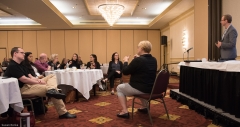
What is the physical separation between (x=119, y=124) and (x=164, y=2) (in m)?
6.50

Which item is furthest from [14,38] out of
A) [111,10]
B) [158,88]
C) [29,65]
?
[158,88]

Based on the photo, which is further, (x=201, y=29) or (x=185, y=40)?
(x=185, y=40)

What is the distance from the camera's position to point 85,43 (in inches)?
543

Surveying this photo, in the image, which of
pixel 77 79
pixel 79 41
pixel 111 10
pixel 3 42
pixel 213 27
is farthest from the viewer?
pixel 79 41

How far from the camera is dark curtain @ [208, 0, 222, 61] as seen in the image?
17.9 feet

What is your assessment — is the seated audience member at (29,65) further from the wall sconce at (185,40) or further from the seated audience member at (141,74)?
the wall sconce at (185,40)

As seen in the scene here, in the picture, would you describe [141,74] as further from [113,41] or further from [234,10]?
[113,41]

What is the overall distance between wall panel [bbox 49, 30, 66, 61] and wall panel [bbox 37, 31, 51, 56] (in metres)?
0.25

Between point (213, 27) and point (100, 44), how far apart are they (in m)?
9.13

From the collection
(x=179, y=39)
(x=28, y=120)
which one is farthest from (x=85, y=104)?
(x=179, y=39)

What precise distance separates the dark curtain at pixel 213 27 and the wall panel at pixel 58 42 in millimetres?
10158

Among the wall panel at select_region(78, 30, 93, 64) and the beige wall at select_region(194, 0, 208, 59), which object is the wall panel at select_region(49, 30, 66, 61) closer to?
the wall panel at select_region(78, 30, 93, 64)

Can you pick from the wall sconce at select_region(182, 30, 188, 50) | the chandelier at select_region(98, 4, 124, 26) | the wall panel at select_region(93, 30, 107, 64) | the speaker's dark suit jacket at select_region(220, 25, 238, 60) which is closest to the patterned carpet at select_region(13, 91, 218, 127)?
the speaker's dark suit jacket at select_region(220, 25, 238, 60)

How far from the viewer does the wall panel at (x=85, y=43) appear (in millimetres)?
13719
